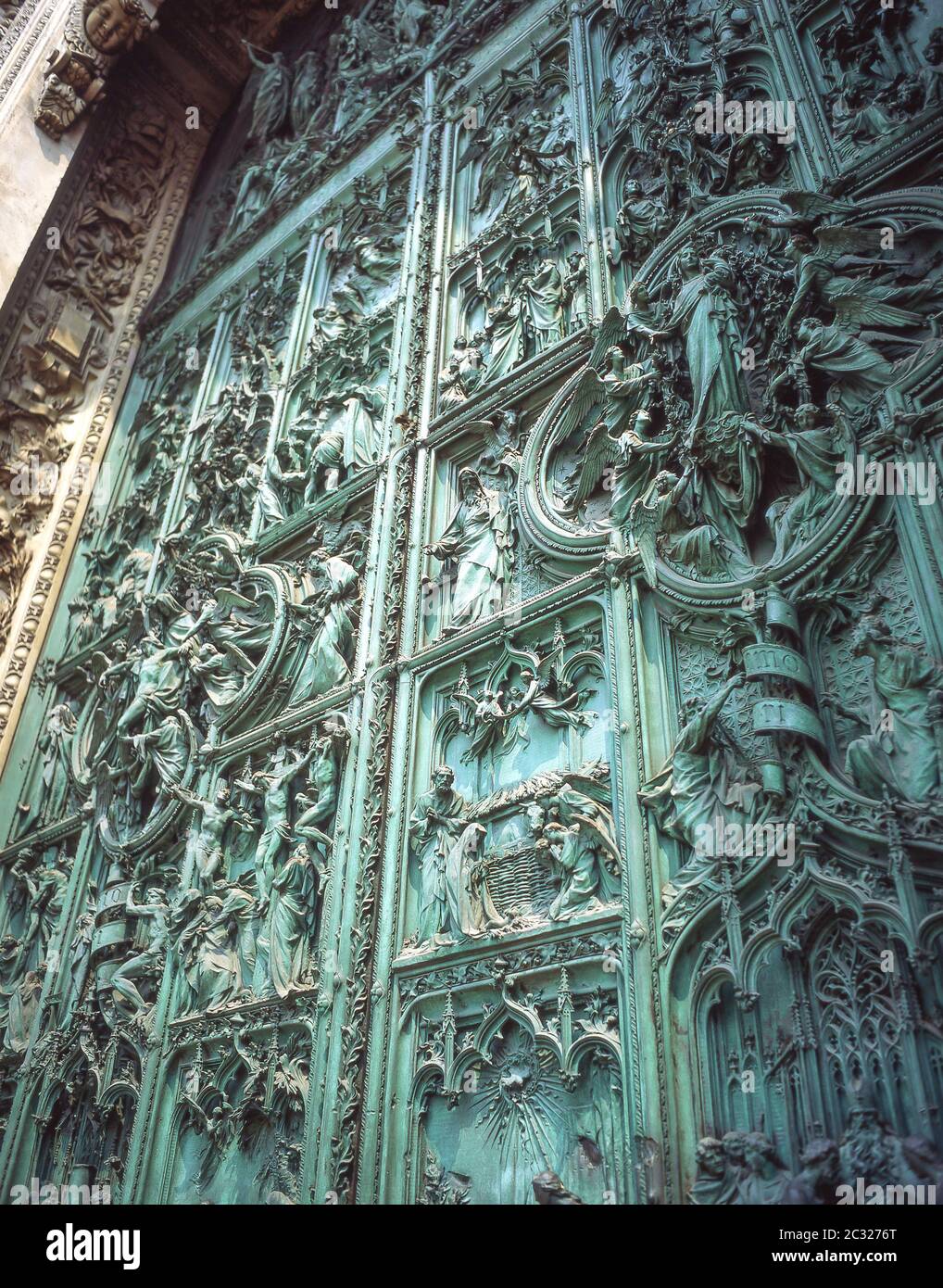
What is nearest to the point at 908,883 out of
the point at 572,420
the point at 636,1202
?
the point at 636,1202

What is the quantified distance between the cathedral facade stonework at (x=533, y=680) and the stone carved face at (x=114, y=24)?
366cm

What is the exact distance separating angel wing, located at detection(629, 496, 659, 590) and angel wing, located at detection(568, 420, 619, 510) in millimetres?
512

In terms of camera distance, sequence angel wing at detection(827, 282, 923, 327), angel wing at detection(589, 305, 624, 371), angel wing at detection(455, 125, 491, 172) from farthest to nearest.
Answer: angel wing at detection(455, 125, 491, 172)
angel wing at detection(589, 305, 624, 371)
angel wing at detection(827, 282, 923, 327)

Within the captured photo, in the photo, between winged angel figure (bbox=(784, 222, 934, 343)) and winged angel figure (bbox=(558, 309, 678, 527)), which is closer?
winged angel figure (bbox=(784, 222, 934, 343))

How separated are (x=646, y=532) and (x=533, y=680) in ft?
3.37

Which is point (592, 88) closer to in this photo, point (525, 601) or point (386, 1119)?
point (525, 601)

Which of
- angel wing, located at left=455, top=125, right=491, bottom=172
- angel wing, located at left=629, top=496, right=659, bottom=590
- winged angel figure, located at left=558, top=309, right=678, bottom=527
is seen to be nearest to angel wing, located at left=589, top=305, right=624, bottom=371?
winged angel figure, located at left=558, top=309, right=678, bottom=527

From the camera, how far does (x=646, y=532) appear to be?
20.2 ft

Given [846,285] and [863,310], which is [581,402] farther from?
[863,310]

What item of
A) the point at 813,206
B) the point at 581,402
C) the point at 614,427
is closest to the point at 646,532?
the point at 614,427

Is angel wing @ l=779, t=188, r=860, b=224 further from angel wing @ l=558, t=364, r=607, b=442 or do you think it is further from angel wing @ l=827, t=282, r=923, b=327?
angel wing @ l=558, t=364, r=607, b=442

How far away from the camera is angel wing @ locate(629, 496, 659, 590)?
600 centimetres

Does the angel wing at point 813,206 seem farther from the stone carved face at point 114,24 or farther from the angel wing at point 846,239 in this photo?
the stone carved face at point 114,24

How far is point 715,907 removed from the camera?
191 inches
